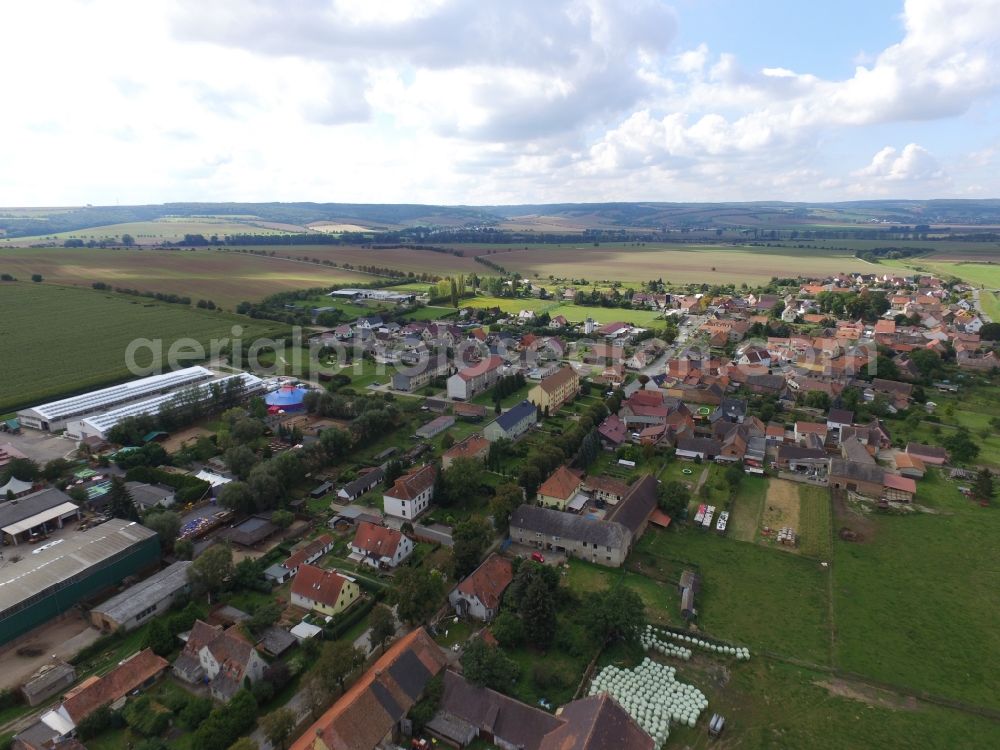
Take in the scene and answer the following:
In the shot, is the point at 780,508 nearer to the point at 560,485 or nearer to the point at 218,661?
the point at 560,485

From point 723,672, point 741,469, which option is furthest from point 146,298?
point 723,672

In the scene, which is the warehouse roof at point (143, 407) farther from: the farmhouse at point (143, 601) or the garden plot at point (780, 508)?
the garden plot at point (780, 508)

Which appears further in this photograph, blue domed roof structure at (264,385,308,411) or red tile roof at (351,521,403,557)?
blue domed roof structure at (264,385,308,411)

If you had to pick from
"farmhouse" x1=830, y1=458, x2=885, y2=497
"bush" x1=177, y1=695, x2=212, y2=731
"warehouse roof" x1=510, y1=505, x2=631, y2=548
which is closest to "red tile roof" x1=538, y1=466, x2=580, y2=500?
"warehouse roof" x1=510, y1=505, x2=631, y2=548

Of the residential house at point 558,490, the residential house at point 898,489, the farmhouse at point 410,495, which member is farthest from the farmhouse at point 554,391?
the residential house at point 898,489

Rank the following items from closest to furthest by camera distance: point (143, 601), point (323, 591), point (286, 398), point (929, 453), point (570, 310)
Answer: point (143, 601), point (323, 591), point (929, 453), point (286, 398), point (570, 310)

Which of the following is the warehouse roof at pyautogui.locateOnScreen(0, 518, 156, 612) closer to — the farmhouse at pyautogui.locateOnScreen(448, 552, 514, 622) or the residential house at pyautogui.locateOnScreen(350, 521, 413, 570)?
the residential house at pyautogui.locateOnScreen(350, 521, 413, 570)

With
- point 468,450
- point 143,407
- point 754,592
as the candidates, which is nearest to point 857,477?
point 754,592
